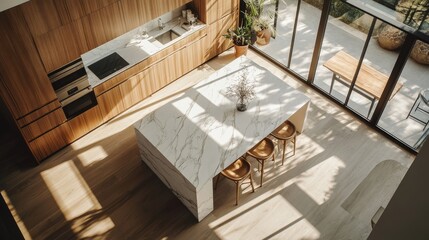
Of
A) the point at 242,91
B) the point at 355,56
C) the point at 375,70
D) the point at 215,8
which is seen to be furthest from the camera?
the point at 215,8

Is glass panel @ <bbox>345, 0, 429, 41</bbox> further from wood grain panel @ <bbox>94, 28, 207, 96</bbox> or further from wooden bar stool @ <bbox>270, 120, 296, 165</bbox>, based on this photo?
wood grain panel @ <bbox>94, 28, 207, 96</bbox>

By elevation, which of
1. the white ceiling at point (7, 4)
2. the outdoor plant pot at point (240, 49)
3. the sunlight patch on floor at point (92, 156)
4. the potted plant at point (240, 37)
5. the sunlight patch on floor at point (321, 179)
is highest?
the white ceiling at point (7, 4)

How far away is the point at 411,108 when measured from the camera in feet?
23.7

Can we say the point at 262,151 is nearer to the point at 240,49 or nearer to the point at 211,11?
the point at 240,49

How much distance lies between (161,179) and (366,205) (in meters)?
3.14

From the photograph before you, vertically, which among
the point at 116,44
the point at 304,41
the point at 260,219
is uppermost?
the point at 116,44

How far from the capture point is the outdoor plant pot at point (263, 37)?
27.3 ft

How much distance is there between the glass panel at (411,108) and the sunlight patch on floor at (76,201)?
4947 millimetres

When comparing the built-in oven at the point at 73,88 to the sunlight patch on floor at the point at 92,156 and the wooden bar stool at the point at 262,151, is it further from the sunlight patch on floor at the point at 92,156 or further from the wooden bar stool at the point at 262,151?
the wooden bar stool at the point at 262,151

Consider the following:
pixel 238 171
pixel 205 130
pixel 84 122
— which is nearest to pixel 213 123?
pixel 205 130

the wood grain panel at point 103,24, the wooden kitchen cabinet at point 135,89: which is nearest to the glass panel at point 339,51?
the wooden kitchen cabinet at point 135,89

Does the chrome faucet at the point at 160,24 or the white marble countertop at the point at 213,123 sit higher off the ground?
the chrome faucet at the point at 160,24

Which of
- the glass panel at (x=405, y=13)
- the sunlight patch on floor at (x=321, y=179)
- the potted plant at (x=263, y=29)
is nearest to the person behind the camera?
the glass panel at (x=405, y=13)

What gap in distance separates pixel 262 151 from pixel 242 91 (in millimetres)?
974
